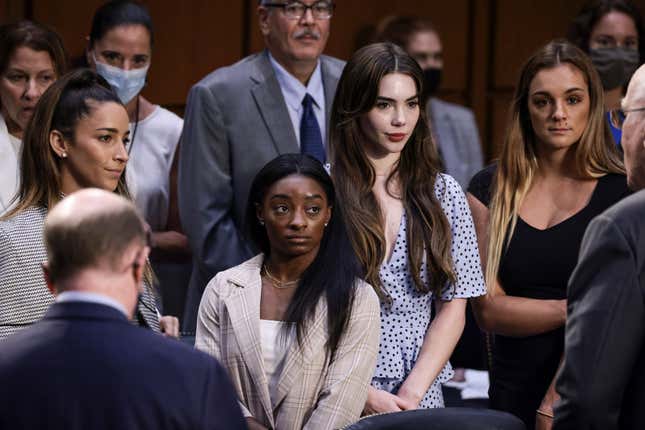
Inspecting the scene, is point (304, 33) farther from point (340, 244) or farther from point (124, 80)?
point (340, 244)

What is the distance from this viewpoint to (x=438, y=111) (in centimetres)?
605

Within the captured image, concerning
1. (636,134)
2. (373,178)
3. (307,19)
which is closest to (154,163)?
(307,19)

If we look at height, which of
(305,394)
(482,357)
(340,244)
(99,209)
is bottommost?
(482,357)

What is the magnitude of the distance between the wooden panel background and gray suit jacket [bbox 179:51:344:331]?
1.57 meters

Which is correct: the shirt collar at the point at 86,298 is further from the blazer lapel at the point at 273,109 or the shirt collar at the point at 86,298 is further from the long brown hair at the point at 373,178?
the blazer lapel at the point at 273,109

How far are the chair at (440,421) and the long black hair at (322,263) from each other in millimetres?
427

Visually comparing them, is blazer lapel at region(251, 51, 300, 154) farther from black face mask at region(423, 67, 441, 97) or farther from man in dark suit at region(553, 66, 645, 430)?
man in dark suit at region(553, 66, 645, 430)

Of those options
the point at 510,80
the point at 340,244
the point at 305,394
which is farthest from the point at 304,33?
the point at 510,80

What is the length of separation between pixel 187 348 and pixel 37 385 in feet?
0.84

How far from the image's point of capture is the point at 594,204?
368 cm

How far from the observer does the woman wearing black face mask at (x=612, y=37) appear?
4824 millimetres

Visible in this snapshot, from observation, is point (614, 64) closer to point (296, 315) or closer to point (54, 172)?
point (296, 315)

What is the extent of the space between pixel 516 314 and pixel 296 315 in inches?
28.1

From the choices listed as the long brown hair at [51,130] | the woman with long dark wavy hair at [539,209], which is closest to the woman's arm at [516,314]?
the woman with long dark wavy hair at [539,209]
